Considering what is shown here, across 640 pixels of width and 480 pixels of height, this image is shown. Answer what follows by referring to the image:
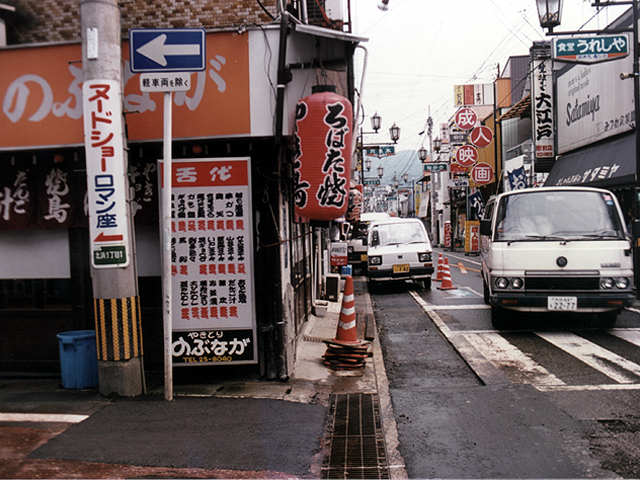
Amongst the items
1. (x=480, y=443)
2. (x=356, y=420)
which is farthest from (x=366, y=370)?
(x=480, y=443)

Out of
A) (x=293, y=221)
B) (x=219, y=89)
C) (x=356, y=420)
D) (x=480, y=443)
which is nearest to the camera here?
(x=480, y=443)

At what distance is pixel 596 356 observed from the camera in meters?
7.61

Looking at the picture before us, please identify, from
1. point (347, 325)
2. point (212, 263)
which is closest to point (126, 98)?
point (212, 263)

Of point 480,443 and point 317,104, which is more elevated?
point 317,104

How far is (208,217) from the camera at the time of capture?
656cm

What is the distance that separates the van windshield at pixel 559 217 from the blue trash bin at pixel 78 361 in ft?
22.4

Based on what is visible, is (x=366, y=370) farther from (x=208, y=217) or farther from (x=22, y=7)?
(x=22, y=7)

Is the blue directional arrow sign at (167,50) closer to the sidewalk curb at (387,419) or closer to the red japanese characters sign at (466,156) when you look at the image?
the sidewalk curb at (387,419)

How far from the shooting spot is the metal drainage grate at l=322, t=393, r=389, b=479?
4309mm

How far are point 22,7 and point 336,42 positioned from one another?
173 inches

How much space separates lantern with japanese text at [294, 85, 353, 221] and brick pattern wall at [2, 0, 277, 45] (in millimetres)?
1650

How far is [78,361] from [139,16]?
4.58 meters

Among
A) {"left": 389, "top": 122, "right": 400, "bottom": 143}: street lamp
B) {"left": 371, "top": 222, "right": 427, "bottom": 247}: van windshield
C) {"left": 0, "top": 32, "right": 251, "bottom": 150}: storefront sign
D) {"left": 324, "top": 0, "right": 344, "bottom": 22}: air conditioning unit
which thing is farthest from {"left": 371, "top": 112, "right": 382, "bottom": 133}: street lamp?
{"left": 0, "top": 32, "right": 251, "bottom": 150}: storefront sign

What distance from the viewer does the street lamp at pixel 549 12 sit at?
1213cm
